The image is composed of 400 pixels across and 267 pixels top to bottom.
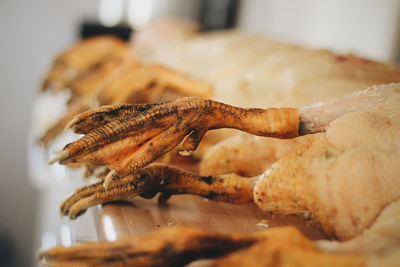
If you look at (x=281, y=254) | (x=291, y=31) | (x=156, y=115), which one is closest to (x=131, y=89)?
(x=156, y=115)

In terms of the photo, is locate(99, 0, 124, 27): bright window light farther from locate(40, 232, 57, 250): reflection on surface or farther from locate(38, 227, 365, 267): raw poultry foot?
locate(38, 227, 365, 267): raw poultry foot

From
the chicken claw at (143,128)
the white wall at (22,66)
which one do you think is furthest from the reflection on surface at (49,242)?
the white wall at (22,66)

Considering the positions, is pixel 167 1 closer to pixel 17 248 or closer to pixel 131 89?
pixel 17 248

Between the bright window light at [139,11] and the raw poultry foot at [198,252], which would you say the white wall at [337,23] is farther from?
the raw poultry foot at [198,252]

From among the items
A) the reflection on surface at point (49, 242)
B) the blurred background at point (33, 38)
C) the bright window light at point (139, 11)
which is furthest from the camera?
the bright window light at point (139, 11)

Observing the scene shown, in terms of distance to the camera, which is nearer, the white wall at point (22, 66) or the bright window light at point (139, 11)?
the white wall at point (22, 66)

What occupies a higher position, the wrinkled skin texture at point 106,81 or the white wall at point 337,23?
the white wall at point 337,23

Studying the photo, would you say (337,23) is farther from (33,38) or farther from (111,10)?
(33,38)

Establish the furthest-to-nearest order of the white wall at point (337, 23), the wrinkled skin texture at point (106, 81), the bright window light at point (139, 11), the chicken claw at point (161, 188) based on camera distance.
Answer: the bright window light at point (139, 11), the white wall at point (337, 23), the wrinkled skin texture at point (106, 81), the chicken claw at point (161, 188)
